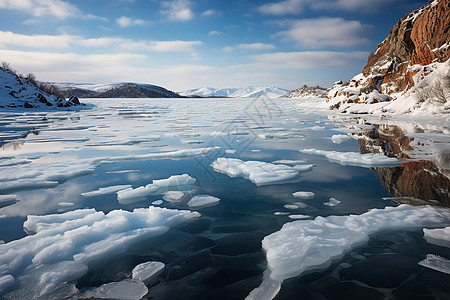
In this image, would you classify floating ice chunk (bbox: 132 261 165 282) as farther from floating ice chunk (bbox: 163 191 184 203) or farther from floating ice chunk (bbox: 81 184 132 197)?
floating ice chunk (bbox: 81 184 132 197)

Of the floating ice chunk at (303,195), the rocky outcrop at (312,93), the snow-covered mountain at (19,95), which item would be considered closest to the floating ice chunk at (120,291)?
the floating ice chunk at (303,195)

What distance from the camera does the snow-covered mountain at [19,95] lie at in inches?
1080

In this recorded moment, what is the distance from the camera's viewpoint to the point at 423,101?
1551 cm

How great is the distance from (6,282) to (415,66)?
2442cm

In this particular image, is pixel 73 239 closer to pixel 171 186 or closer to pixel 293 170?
pixel 171 186

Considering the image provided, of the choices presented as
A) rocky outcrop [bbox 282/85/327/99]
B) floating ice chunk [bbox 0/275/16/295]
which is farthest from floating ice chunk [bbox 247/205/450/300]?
rocky outcrop [bbox 282/85/327/99]

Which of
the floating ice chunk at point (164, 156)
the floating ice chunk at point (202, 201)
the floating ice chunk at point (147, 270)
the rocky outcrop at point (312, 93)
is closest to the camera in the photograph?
the floating ice chunk at point (147, 270)

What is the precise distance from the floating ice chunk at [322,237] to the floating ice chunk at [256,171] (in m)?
1.61

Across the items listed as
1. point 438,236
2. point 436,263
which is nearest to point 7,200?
point 436,263

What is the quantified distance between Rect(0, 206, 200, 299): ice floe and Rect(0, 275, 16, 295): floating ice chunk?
0.13ft

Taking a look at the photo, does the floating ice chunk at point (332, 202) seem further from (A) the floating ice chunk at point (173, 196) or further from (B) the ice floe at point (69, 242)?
(A) the floating ice chunk at point (173, 196)

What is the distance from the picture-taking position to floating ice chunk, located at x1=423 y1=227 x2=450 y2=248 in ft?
8.13

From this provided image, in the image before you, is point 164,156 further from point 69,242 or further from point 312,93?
point 312,93

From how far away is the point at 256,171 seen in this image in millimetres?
4883
